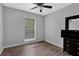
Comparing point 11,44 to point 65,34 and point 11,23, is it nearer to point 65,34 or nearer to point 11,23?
point 11,23

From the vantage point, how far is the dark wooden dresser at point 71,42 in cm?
220

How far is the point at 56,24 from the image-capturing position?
342 centimetres

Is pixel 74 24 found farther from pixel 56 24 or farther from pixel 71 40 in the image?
pixel 56 24

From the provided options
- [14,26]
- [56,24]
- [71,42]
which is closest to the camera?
[71,42]

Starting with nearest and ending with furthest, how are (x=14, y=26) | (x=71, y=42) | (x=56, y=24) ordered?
(x=71, y=42)
(x=14, y=26)
(x=56, y=24)

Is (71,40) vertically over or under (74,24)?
under

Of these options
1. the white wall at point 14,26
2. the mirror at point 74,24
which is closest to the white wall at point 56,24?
the mirror at point 74,24

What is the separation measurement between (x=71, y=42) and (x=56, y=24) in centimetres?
129

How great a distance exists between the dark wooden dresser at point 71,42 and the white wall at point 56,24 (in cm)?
60

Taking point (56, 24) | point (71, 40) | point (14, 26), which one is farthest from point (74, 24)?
point (14, 26)

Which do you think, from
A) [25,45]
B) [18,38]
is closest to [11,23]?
[18,38]

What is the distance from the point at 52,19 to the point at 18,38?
1889 millimetres

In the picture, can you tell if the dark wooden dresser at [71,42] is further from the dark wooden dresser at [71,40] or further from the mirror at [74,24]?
the mirror at [74,24]

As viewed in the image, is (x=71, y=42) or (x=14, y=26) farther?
(x=14, y=26)
